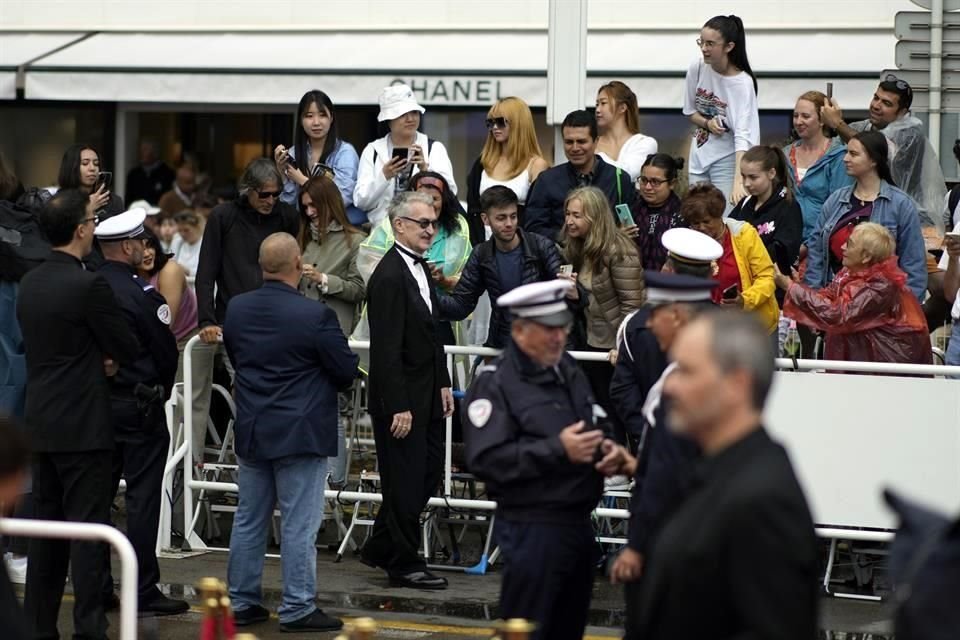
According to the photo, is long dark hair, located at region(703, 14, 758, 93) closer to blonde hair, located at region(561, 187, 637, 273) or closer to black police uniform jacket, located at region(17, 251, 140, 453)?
blonde hair, located at region(561, 187, 637, 273)

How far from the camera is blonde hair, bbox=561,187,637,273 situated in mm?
9445

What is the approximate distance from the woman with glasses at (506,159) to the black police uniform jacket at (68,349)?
3375 mm

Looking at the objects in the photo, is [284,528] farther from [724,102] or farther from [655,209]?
[724,102]

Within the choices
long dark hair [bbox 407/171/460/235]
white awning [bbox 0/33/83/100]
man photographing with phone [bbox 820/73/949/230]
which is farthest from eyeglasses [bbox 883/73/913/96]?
white awning [bbox 0/33/83/100]

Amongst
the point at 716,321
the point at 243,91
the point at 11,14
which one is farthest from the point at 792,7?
the point at 716,321

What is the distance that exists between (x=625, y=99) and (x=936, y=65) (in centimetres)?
212

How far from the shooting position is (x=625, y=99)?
10953 mm

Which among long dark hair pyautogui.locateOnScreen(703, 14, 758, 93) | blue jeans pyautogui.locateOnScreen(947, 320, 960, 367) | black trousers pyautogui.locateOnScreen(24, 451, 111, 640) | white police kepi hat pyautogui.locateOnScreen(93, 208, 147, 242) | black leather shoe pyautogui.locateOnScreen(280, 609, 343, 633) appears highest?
long dark hair pyautogui.locateOnScreen(703, 14, 758, 93)

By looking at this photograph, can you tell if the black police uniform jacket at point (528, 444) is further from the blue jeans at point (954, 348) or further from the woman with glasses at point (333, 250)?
the woman with glasses at point (333, 250)

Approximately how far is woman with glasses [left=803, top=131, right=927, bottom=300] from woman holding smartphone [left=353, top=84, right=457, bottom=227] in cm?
247

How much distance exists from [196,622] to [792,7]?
33.7ft

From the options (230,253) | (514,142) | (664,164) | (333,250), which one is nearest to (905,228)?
(664,164)

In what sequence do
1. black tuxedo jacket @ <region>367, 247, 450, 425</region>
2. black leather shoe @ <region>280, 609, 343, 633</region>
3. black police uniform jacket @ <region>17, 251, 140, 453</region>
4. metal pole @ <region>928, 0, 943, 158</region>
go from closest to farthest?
black police uniform jacket @ <region>17, 251, 140, 453</region>
black leather shoe @ <region>280, 609, 343, 633</region>
black tuxedo jacket @ <region>367, 247, 450, 425</region>
metal pole @ <region>928, 0, 943, 158</region>

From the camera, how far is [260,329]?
830 cm
